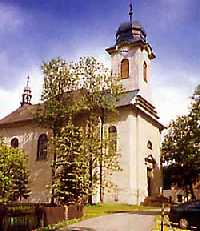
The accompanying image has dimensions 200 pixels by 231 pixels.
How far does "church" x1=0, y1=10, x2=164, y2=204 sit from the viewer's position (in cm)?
3975

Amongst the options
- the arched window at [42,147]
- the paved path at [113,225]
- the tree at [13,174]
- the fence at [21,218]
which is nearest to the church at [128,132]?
the arched window at [42,147]

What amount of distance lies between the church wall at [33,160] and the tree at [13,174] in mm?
1511

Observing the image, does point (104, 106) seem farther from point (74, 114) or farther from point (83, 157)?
point (83, 157)

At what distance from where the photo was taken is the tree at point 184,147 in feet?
101

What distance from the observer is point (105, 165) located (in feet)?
124

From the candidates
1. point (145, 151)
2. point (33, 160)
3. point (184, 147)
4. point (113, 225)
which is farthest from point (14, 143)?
point (113, 225)

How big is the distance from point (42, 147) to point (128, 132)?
40.2ft

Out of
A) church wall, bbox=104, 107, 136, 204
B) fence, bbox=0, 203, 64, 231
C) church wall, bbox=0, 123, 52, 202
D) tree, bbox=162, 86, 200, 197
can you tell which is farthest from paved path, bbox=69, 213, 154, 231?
church wall, bbox=0, 123, 52, 202

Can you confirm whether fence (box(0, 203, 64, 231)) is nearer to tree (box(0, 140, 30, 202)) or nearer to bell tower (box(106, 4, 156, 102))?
tree (box(0, 140, 30, 202))

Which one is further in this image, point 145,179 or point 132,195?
point 145,179

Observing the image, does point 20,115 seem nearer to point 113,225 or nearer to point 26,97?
point 26,97

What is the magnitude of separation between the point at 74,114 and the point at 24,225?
2327cm

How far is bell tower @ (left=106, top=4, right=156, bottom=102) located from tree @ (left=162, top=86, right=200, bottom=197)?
6278 mm

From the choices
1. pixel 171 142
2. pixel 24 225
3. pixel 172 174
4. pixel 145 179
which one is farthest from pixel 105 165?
pixel 24 225
